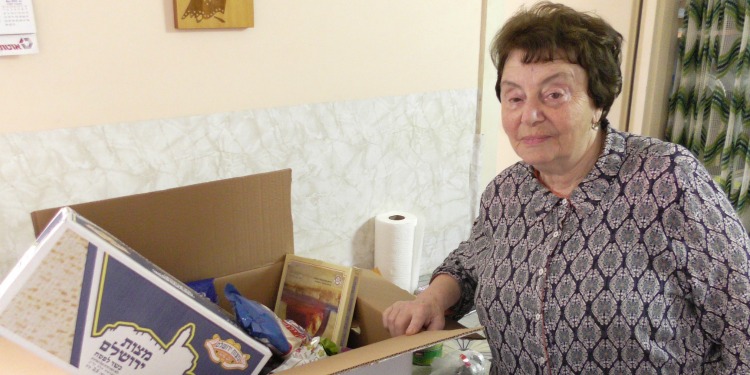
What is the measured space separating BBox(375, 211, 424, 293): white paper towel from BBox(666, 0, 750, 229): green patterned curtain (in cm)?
163

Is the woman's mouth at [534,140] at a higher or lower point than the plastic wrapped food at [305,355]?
higher

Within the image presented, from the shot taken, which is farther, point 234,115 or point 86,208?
point 234,115

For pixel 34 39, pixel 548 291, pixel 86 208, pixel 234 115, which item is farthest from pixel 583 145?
pixel 34 39

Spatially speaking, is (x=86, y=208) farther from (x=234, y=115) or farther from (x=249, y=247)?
(x=234, y=115)

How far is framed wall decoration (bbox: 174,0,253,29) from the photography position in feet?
5.29

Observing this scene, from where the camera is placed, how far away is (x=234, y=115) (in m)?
1.77

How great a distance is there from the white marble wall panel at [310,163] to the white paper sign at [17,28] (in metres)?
0.20

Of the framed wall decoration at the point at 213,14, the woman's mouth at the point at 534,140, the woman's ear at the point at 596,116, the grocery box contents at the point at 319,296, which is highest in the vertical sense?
the framed wall decoration at the point at 213,14

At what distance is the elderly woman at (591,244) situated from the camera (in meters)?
0.96

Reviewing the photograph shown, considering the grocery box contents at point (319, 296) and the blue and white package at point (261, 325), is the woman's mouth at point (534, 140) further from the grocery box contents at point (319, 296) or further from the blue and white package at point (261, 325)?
the blue and white package at point (261, 325)

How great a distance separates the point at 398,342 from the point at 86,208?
20.7 inches

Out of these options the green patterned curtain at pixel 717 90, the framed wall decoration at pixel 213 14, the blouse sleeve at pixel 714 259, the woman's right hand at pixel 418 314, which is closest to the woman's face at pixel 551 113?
the blouse sleeve at pixel 714 259

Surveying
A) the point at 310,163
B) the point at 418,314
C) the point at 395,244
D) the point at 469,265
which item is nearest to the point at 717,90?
the point at 395,244

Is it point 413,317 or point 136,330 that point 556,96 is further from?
point 136,330
